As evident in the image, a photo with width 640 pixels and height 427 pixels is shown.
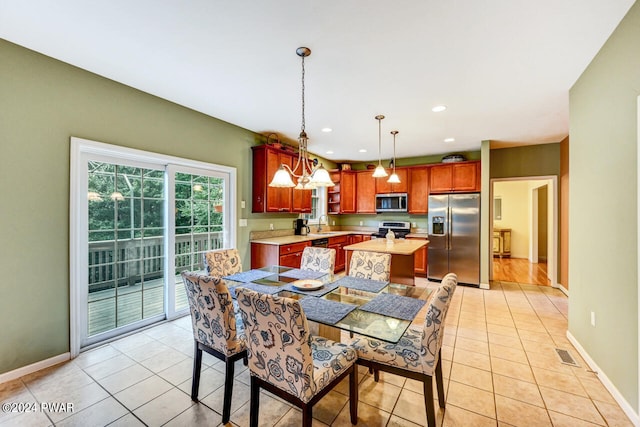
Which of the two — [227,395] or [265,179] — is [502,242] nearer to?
[265,179]

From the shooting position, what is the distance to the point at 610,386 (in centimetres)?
206

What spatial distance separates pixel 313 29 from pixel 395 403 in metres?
2.70

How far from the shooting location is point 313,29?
77.2 inches

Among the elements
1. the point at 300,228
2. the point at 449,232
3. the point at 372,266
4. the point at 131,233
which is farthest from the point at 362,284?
the point at 449,232

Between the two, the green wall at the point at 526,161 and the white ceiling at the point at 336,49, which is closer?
the white ceiling at the point at 336,49

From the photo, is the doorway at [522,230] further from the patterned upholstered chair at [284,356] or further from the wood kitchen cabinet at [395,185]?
the patterned upholstered chair at [284,356]

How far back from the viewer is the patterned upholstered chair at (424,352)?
157 centimetres

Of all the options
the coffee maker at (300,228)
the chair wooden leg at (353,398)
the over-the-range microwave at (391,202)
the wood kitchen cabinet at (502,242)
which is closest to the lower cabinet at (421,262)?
the over-the-range microwave at (391,202)

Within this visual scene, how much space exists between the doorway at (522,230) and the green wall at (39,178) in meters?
6.69

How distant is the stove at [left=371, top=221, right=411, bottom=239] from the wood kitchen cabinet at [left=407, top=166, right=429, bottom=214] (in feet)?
1.13

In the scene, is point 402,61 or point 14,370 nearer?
point 14,370

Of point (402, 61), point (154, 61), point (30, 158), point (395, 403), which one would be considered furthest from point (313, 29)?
point (395, 403)

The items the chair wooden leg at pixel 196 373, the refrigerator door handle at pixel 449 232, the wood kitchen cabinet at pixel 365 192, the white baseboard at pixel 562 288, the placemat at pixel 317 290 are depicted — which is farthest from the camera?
the wood kitchen cabinet at pixel 365 192

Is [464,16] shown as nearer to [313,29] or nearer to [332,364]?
[313,29]
